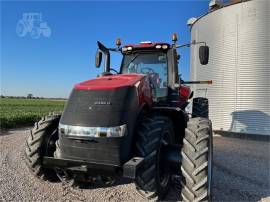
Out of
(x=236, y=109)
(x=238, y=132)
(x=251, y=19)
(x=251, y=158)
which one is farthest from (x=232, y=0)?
(x=251, y=158)

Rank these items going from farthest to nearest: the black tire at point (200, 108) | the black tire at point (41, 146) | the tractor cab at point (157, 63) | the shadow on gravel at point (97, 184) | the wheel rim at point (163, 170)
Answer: the black tire at point (200, 108)
the tractor cab at point (157, 63)
the shadow on gravel at point (97, 184)
the black tire at point (41, 146)
the wheel rim at point (163, 170)

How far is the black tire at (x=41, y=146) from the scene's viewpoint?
4.39 m

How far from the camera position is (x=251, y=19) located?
39.3 ft

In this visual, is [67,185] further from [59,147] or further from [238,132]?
[238,132]

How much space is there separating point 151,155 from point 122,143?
412 mm

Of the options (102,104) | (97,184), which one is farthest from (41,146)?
(102,104)

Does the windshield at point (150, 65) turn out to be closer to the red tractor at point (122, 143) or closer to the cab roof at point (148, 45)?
the cab roof at point (148, 45)

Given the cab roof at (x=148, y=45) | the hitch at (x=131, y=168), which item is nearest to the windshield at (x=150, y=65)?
the cab roof at (x=148, y=45)

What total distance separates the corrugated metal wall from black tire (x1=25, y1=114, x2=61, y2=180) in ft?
30.8

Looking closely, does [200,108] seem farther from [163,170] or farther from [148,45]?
[163,170]

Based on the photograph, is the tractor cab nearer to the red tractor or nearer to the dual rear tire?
the red tractor

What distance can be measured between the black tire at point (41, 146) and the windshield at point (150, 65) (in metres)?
2.00

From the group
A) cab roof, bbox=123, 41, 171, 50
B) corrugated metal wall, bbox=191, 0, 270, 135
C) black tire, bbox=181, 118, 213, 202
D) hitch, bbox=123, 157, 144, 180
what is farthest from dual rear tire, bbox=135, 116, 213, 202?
corrugated metal wall, bbox=191, 0, 270, 135

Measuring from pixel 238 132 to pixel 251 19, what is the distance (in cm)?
464
